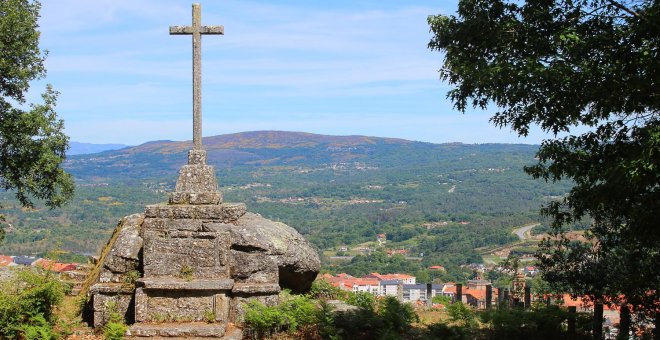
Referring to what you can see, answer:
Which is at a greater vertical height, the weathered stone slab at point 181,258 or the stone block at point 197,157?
the stone block at point 197,157

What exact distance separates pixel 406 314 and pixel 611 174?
187 inches

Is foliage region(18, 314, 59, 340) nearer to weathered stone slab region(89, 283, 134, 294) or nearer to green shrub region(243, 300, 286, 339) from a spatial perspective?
weathered stone slab region(89, 283, 134, 294)

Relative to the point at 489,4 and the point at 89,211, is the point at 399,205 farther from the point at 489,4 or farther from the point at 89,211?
the point at 489,4

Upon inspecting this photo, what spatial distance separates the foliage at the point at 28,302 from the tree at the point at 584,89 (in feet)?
24.3

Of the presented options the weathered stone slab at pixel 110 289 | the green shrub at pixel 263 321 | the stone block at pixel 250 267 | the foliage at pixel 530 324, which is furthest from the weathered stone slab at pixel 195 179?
the foliage at pixel 530 324

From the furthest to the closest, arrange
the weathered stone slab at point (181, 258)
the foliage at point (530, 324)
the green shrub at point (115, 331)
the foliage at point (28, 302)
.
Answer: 1. the foliage at point (530, 324)
2. the weathered stone slab at point (181, 258)
3. the green shrub at point (115, 331)
4. the foliage at point (28, 302)

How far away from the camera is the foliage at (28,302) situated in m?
9.59

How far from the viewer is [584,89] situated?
27.7 ft

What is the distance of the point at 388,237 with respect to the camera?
460 ft

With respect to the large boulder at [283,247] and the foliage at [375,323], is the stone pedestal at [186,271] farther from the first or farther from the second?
the foliage at [375,323]

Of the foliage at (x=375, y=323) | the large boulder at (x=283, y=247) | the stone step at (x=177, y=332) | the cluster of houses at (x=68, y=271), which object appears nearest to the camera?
the stone step at (x=177, y=332)

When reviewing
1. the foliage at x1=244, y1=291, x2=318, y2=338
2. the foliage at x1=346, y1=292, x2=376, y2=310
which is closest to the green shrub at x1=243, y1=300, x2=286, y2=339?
the foliage at x1=244, y1=291, x2=318, y2=338

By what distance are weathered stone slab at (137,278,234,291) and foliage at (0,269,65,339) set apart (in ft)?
4.73

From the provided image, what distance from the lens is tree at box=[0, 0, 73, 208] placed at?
17.0m
